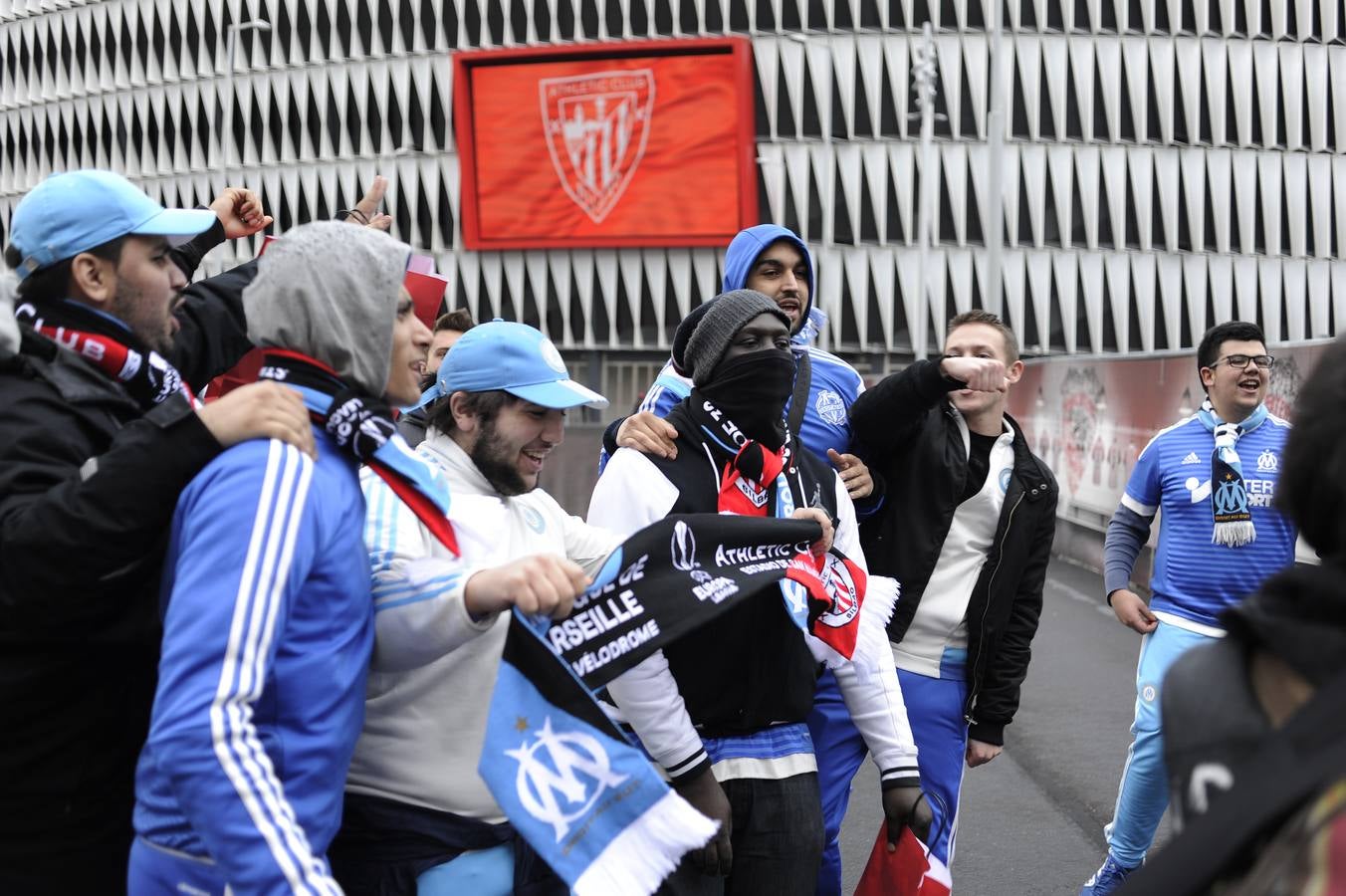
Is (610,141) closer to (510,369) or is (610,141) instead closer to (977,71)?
(977,71)

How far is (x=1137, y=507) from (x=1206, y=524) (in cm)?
48

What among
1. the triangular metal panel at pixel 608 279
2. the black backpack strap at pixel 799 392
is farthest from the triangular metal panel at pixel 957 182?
the black backpack strap at pixel 799 392

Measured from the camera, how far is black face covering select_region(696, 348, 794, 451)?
3.48 m

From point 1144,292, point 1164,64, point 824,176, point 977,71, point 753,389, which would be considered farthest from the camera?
point 824,176

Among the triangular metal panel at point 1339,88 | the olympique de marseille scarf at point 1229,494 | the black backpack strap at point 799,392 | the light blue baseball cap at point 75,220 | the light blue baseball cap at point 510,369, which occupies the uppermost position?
the triangular metal panel at point 1339,88

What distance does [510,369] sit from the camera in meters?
3.04

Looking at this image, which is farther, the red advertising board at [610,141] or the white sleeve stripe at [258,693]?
the red advertising board at [610,141]

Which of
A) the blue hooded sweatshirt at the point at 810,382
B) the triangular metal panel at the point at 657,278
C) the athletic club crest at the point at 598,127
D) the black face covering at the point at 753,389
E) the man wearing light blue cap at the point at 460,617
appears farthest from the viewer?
the triangular metal panel at the point at 657,278

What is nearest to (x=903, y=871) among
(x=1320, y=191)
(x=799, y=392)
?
(x=799, y=392)

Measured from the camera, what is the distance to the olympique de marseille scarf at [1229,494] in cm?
550

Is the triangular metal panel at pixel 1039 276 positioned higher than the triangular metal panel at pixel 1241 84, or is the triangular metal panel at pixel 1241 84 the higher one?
the triangular metal panel at pixel 1241 84

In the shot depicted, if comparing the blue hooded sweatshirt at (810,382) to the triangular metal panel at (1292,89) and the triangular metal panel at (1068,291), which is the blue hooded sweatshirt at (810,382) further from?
the triangular metal panel at (1292,89)

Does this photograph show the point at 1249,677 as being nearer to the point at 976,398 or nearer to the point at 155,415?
the point at 155,415

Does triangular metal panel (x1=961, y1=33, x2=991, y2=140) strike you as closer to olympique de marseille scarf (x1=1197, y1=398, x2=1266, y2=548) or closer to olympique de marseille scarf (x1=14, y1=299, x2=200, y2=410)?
olympique de marseille scarf (x1=1197, y1=398, x2=1266, y2=548)
